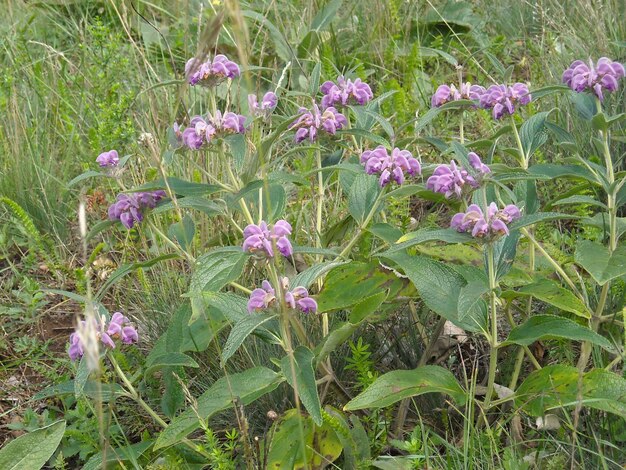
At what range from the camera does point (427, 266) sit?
1.72 m

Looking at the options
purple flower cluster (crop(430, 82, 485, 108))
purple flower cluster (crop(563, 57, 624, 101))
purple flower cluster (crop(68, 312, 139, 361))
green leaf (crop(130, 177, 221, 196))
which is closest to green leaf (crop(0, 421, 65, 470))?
purple flower cluster (crop(68, 312, 139, 361))

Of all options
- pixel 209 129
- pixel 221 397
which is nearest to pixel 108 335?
pixel 221 397

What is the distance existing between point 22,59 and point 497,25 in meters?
2.26

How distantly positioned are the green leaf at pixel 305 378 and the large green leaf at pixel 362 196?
0.42 meters

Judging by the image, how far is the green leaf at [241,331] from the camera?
59.4 inches

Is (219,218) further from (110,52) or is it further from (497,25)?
(497,25)

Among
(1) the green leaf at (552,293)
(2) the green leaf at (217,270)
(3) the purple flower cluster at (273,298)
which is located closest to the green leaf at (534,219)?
(1) the green leaf at (552,293)

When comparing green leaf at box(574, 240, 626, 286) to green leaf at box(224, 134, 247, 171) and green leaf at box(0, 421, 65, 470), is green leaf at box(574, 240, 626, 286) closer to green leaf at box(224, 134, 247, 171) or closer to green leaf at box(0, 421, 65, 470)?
green leaf at box(224, 134, 247, 171)

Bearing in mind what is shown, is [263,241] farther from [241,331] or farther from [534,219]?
[534,219]

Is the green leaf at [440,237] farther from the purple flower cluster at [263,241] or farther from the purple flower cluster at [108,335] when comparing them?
the purple flower cluster at [108,335]

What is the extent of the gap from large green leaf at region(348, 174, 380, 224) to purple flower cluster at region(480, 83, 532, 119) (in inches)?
13.0

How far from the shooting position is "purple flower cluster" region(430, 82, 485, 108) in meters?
2.06

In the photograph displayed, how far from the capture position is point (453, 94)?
6.81ft

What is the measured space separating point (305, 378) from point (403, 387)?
0.19 m
